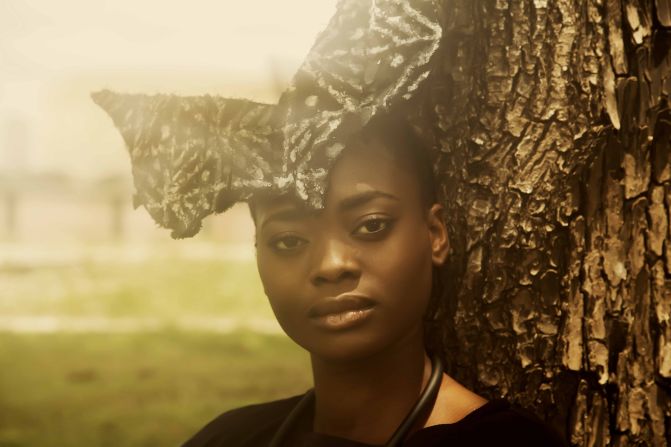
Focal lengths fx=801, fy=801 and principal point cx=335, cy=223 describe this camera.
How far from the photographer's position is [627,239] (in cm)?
153

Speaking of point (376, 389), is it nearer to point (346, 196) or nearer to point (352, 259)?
point (352, 259)

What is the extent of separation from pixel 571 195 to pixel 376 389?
53cm

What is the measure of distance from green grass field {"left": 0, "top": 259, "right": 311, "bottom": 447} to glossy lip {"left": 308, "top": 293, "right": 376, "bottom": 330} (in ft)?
9.92

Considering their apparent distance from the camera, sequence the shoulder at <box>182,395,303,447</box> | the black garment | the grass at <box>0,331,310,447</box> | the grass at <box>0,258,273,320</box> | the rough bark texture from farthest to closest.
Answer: the grass at <box>0,258,273,320</box> → the grass at <box>0,331,310,447</box> → the shoulder at <box>182,395,303,447</box> → the rough bark texture → the black garment

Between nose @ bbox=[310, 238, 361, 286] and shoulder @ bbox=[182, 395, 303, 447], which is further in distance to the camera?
shoulder @ bbox=[182, 395, 303, 447]

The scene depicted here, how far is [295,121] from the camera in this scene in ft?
4.70

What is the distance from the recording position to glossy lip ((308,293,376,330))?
141cm

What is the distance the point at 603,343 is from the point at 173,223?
0.85m

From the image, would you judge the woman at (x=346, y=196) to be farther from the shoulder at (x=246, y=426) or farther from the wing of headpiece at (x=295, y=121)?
the shoulder at (x=246, y=426)

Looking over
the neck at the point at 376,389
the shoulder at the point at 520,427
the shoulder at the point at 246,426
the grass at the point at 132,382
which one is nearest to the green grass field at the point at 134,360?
the grass at the point at 132,382

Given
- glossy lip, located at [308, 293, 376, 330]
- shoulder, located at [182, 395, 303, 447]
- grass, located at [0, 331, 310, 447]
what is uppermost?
glossy lip, located at [308, 293, 376, 330]

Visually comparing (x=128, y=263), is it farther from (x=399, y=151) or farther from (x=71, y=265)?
(x=399, y=151)

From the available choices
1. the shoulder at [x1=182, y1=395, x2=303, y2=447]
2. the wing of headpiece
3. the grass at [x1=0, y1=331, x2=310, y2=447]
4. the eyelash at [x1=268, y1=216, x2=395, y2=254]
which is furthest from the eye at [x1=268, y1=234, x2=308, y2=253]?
the grass at [x1=0, y1=331, x2=310, y2=447]

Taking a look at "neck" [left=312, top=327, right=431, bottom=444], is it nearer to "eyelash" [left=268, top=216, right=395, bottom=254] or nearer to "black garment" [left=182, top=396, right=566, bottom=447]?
"black garment" [left=182, top=396, right=566, bottom=447]
